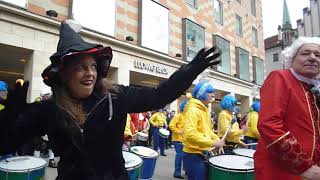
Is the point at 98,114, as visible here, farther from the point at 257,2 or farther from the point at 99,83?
the point at 257,2

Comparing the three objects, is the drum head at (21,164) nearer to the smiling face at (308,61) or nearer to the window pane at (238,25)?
the smiling face at (308,61)

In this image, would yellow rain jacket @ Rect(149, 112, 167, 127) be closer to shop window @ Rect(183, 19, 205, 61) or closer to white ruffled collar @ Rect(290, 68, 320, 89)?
shop window @ Rect(183, 19, 205, 61)

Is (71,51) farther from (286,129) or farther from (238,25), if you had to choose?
(238,25)

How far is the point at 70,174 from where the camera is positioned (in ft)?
5.82

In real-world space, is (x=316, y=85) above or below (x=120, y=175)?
above

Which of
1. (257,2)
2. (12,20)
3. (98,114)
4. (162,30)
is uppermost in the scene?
(257,2)

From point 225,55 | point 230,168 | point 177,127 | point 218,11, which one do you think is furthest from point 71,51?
point 218,11

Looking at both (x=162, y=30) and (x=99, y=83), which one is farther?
(x=162, y=30)

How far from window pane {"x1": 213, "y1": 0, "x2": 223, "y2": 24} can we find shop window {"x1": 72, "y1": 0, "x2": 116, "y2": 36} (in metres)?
10.1

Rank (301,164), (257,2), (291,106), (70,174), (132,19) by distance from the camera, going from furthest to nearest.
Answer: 1. (257,2)
2. (132,19)
3. (291,106)
4. (301,164)
5. (70,174)

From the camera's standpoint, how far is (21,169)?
4148mm

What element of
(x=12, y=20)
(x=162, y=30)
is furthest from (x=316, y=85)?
(x=162, y=30)

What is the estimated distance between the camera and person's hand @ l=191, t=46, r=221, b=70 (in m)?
1.81

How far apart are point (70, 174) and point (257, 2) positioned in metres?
30.9
